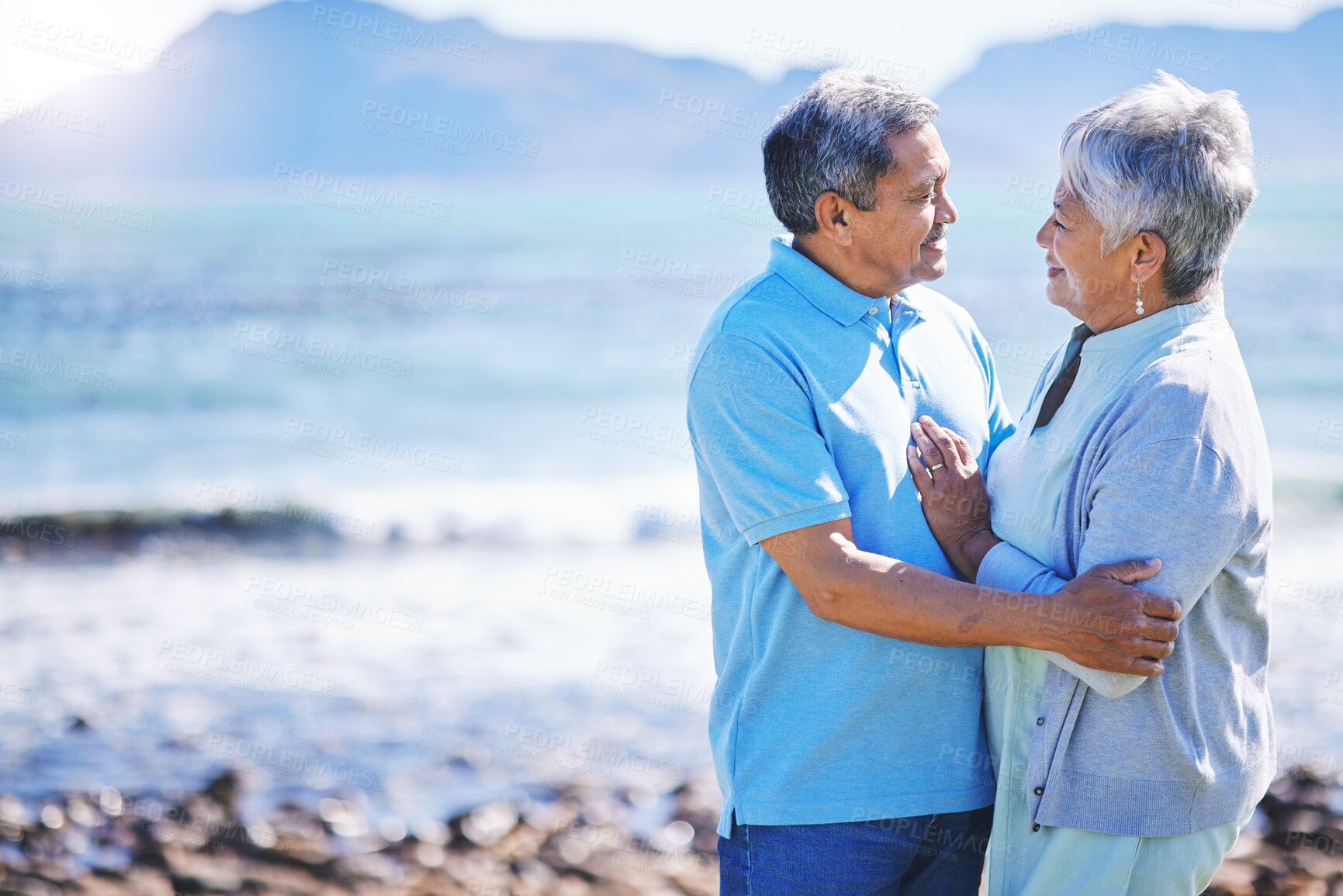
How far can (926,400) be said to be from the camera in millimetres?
2352

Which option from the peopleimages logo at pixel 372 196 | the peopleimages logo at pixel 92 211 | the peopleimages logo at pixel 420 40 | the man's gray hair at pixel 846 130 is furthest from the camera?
the peopleimages logo at pixel 372 196

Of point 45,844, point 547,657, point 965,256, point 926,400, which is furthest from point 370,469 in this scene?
point 965,256

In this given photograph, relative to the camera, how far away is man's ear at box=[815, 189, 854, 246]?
7.44 feet

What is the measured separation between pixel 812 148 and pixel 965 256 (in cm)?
2643

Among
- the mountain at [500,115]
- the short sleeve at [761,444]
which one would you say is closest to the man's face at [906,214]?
the short sleeve at [761,444]

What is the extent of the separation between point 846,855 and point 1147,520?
2.96 ft

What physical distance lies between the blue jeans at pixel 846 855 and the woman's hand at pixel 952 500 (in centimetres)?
55

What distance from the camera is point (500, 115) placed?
84.9 metres

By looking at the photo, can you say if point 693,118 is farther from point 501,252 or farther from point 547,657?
point 547,657

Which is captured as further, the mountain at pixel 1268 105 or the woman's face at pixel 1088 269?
the mountain at pixel 1268 105

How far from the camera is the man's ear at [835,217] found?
2268 mm

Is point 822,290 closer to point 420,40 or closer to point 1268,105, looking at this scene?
point 420,40

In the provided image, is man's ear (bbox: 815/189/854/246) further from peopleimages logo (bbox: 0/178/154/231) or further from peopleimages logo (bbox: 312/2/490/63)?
peopleimages logo (bbox: 0/178/154/231)

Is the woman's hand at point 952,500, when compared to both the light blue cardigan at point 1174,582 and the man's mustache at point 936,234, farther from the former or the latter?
the man's mustache at point 936,234
